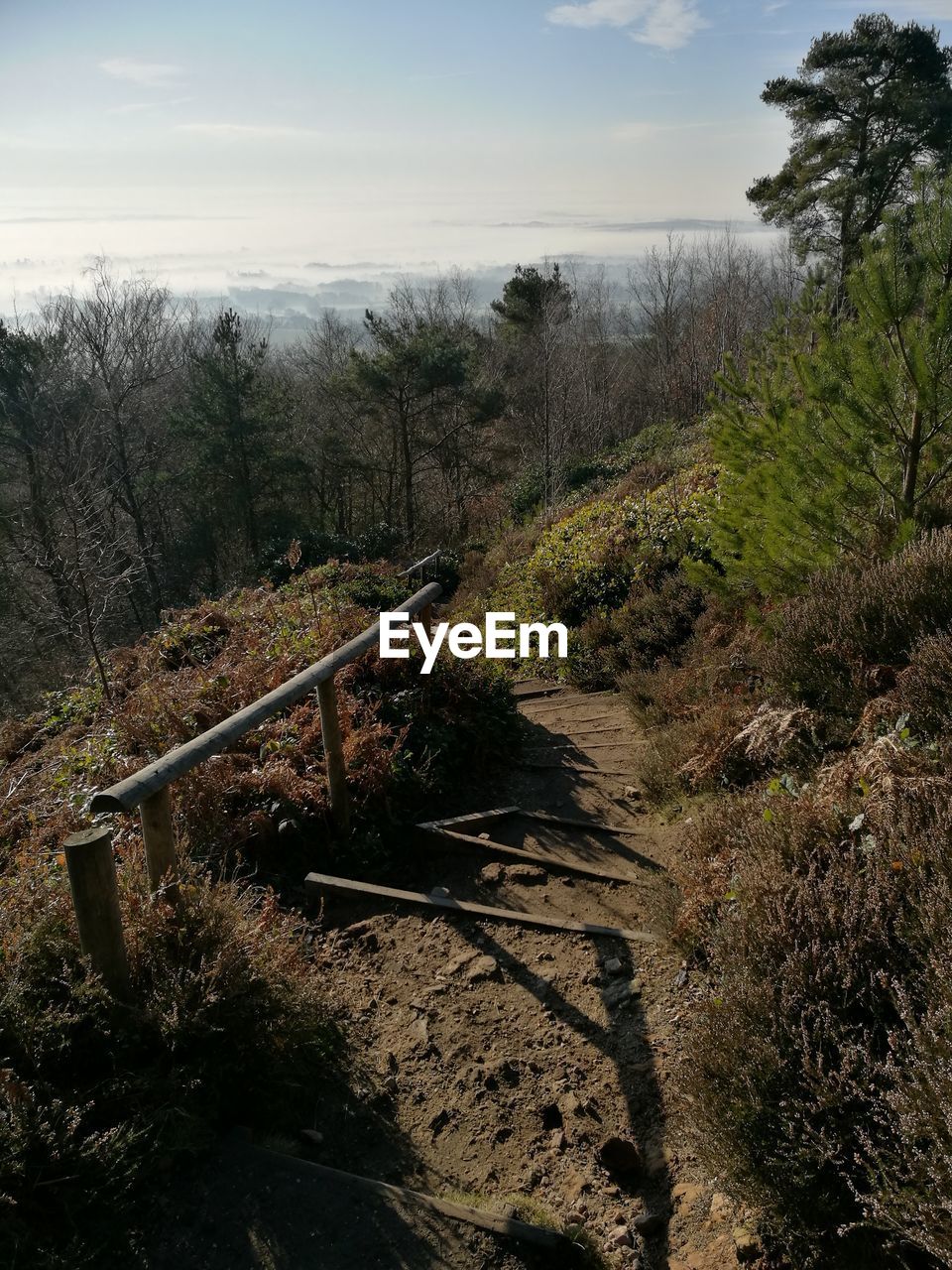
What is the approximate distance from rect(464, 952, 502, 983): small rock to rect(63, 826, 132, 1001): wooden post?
1685 millimetres

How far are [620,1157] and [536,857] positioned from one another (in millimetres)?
2244

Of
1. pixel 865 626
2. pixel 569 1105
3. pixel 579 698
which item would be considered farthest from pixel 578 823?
pixel 579 698

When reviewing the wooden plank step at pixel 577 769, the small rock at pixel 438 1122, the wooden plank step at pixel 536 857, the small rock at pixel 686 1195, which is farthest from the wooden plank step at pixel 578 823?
the small rock at pixel 686 1195

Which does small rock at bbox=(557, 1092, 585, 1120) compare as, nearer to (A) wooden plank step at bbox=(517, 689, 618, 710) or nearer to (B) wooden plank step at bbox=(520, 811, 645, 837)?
(B) wooden plank step at bbox=(520, 811, 645, 837)

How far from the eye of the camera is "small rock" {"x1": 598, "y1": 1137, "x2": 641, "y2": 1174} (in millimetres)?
2799

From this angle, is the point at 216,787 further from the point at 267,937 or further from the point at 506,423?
the point at 506,423

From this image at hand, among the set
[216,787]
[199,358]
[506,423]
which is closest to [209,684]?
[216,787]

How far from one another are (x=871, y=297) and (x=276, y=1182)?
5.67 m

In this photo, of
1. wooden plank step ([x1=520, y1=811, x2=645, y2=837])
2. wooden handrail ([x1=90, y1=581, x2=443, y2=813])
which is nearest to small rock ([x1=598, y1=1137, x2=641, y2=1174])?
wooden handrail ([x1=90, y1=581, x2=443, y2=813])

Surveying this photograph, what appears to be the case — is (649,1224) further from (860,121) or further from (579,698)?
(860,121)

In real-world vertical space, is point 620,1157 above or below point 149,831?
below

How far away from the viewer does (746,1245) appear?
233 cm

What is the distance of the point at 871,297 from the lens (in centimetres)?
508

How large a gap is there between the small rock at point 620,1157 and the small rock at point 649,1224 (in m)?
0.20
